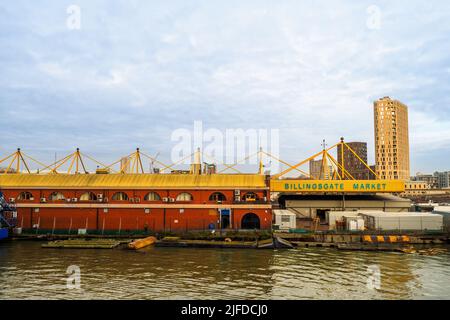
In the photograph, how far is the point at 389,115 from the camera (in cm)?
19475

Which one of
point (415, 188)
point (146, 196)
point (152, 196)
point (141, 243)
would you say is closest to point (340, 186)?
point (152, 196)

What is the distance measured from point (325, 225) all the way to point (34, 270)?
40.1 m

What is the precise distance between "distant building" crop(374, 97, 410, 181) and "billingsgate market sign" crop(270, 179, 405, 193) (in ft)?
492

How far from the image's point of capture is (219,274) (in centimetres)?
2927

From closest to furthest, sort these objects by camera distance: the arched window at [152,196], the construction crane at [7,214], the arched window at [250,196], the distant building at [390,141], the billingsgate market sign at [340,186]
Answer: the construction crane at [7,214] → the arched window at [250,196] → the arched window at [152,196] → the billingsgate market sign at [340,186] → the distant building at [390,141]

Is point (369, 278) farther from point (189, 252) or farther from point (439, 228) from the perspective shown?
point (439, 228)

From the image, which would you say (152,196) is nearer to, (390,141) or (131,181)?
(131,181)

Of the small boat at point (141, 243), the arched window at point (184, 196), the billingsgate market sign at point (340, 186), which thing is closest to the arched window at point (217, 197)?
the arched window at point (184, 196)

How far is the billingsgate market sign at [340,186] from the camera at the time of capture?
5634 centimetres

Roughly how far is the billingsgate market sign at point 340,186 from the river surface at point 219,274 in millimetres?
17384

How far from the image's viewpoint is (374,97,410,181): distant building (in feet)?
635

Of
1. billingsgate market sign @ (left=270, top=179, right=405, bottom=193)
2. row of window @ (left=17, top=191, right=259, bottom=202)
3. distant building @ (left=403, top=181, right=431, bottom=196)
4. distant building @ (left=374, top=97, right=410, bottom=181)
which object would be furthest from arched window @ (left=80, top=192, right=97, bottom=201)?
distant building @ (left=374, top=97, right=410, bottom=181)

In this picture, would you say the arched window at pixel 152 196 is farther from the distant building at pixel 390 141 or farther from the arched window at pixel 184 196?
the distant building at pixel 390 141
